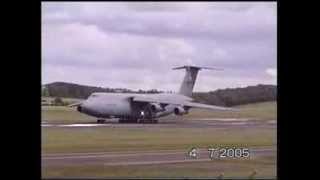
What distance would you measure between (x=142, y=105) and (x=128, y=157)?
4.25 feet

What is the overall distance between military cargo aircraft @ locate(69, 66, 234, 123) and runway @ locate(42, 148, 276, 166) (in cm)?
66

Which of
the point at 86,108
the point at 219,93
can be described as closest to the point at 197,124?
the point at 219,93

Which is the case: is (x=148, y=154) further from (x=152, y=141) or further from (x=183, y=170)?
(x=183, y=170)

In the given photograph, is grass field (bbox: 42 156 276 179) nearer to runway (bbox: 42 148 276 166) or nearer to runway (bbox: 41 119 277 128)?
runway (bbox: 42 148 276 166)

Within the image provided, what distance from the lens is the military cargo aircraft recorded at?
307 inches

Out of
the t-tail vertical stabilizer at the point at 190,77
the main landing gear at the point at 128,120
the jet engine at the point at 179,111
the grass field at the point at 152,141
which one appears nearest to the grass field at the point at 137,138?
the grass field at the point at 152,141

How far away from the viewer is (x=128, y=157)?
7.67 meters

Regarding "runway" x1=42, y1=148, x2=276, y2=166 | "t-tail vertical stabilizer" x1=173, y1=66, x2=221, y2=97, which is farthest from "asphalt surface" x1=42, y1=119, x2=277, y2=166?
"t-tail vertical stabilizer" x1=173, y1=66, x2=221, y2=97

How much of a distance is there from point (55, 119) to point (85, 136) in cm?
63

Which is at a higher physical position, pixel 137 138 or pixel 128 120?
pixel 128 120
